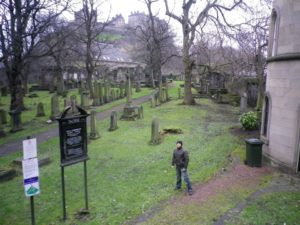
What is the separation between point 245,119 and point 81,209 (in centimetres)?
1189

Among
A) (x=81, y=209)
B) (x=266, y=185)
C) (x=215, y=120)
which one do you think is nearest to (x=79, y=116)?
(x=81, y=209)

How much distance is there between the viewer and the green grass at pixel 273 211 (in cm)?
698

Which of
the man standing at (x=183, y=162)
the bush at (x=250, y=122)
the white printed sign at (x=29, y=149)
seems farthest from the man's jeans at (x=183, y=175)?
the bush at (x=250, y=122)

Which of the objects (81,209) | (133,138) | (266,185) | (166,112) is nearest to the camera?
(81,209)

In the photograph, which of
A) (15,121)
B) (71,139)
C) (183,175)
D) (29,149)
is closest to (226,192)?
(183,175)

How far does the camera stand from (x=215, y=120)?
20.4 meters

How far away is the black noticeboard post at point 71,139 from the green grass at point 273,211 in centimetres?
448

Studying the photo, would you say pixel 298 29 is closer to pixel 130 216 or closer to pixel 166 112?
pixel 130 216

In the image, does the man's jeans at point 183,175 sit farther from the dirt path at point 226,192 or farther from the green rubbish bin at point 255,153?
the green rubbish bin at point 255,153

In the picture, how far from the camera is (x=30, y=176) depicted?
6.65 metres

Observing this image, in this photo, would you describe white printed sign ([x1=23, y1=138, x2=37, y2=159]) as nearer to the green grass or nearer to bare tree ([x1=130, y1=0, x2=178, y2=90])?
the green grass

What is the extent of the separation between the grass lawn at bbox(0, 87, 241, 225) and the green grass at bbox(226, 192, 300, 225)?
91.7 inches

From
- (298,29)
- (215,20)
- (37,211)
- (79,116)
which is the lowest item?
(37,211)

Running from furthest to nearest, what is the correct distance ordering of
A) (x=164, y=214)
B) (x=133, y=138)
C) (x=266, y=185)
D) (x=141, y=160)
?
(x=133, y=138)
(x=141, y=160)
(x=266, y=185)
(x=164, y=214)
